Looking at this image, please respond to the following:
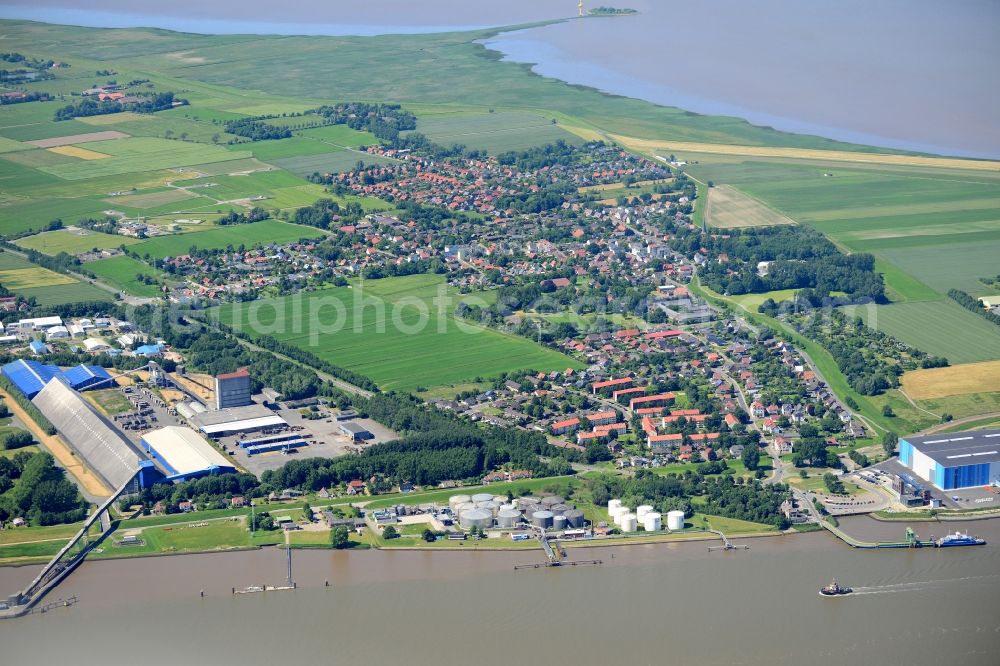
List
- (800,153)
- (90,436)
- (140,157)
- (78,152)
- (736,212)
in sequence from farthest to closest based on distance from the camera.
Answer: (78,152), (140,157), (800,153), (736,212), (90,436)

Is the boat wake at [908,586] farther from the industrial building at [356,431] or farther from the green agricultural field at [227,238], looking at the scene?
the green agricultural field at [227,238]

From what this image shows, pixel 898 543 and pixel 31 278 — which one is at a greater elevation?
pixel 31 278

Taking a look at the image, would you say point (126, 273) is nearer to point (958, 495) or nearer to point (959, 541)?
point (958, 495)

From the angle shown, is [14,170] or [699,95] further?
[699,95]

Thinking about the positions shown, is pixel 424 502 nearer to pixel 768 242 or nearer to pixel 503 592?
pixel 503 592

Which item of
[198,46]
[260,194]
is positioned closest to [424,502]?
[260,194]

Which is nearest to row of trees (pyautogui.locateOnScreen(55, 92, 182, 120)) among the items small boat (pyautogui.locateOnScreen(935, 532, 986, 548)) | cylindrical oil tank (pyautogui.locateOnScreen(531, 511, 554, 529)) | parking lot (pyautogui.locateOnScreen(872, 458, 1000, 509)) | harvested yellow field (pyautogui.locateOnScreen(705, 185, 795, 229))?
harvested yellow field (pyautogui.locateOnScreen(705, 185, 795, 229))

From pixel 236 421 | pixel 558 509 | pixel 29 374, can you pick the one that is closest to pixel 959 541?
pixel 558 509
